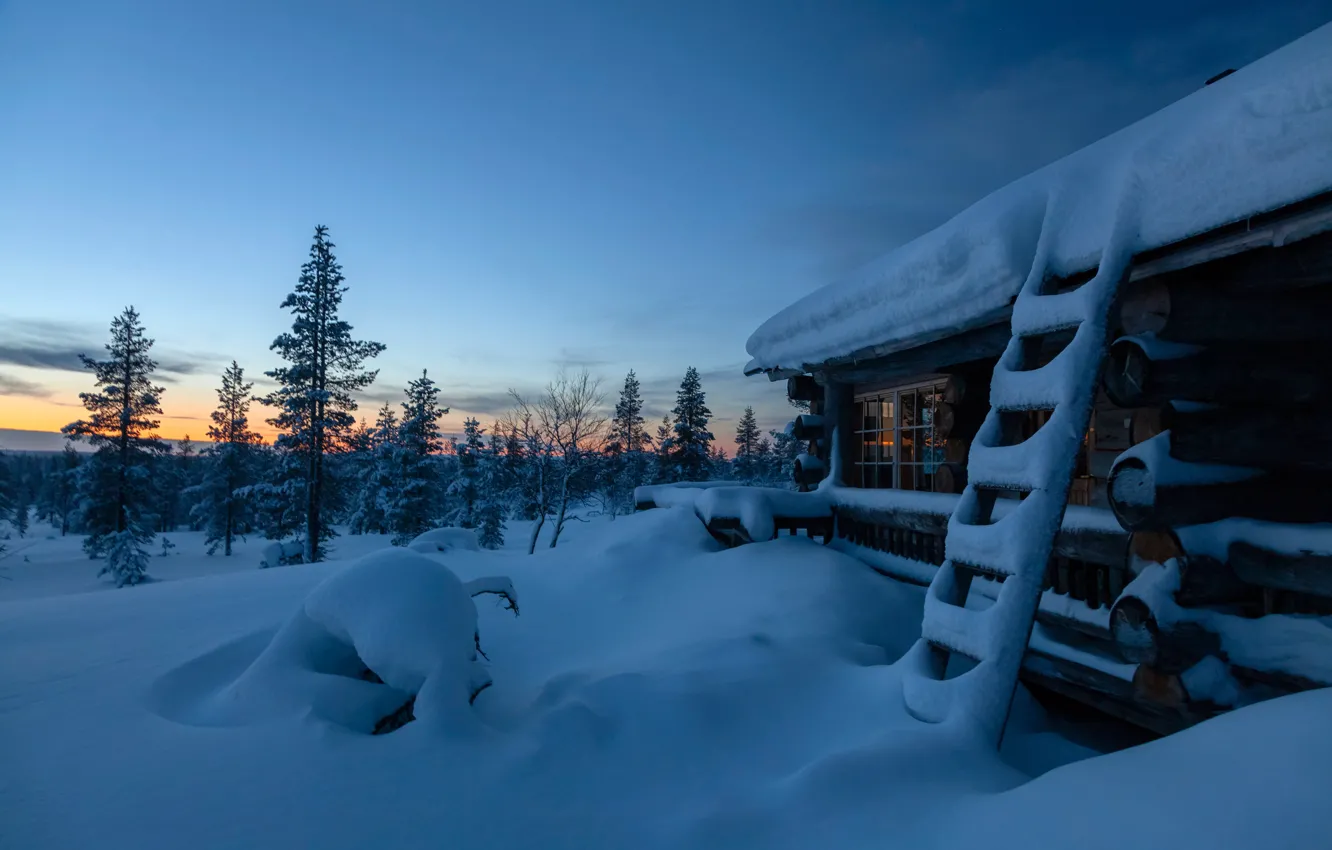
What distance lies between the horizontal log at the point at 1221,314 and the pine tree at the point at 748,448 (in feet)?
174

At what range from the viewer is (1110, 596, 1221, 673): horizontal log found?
3.36 meters

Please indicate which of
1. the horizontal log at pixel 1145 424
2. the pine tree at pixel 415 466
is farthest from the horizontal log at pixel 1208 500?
the pine tree at pixel 415 466

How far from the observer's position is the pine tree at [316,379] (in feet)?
75.4

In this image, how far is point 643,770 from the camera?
11.0 ft

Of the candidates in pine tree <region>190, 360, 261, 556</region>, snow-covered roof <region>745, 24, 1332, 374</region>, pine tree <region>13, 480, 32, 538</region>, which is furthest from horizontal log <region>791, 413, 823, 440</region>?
pine tree <region>13, 480, 32, 538</region>

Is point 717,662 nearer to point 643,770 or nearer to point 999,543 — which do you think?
point 643,770

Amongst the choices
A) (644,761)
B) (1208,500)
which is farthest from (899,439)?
(644,761)

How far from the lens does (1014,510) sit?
3391mm

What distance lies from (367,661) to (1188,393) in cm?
522

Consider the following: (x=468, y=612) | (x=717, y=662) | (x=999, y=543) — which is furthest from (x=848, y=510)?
(x=468, y=612)

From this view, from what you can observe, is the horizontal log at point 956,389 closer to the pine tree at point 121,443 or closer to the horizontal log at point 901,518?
the horizontal log at point 901,518

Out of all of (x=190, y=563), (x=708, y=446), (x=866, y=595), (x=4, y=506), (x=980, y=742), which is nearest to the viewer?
(x=980, y=742)

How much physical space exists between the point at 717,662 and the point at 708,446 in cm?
3416

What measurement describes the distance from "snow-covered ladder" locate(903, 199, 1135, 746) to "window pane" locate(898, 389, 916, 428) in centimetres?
495
